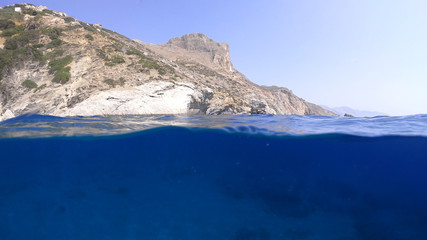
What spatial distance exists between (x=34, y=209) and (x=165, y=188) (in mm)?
4379

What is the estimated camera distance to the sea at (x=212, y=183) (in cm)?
656

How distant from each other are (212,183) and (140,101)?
32.1 ft

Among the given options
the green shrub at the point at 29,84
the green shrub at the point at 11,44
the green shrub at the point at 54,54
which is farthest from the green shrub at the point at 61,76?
the green shrub at the point at 11,44

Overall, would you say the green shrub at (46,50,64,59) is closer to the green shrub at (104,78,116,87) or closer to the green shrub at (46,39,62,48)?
the green shrub at (46,39,62,48)

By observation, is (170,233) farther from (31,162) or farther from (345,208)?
(31,162)

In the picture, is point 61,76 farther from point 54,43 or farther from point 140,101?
point 140,101

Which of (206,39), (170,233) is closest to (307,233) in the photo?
(170,233)

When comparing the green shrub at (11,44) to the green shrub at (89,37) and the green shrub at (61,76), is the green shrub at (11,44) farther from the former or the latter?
Result: the green shrub at (61,76)

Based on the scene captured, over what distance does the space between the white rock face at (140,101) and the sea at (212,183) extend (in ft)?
17.5

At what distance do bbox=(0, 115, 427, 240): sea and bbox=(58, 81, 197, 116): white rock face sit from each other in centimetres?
534

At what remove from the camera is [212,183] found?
26.4 ft

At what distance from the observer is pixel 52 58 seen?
714 inches

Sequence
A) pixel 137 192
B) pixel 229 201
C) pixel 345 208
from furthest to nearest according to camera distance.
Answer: pixel 137 192 → pixel 229 201 → pixel 345 208

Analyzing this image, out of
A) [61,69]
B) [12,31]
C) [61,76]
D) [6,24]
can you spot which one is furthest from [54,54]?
[6,24]
